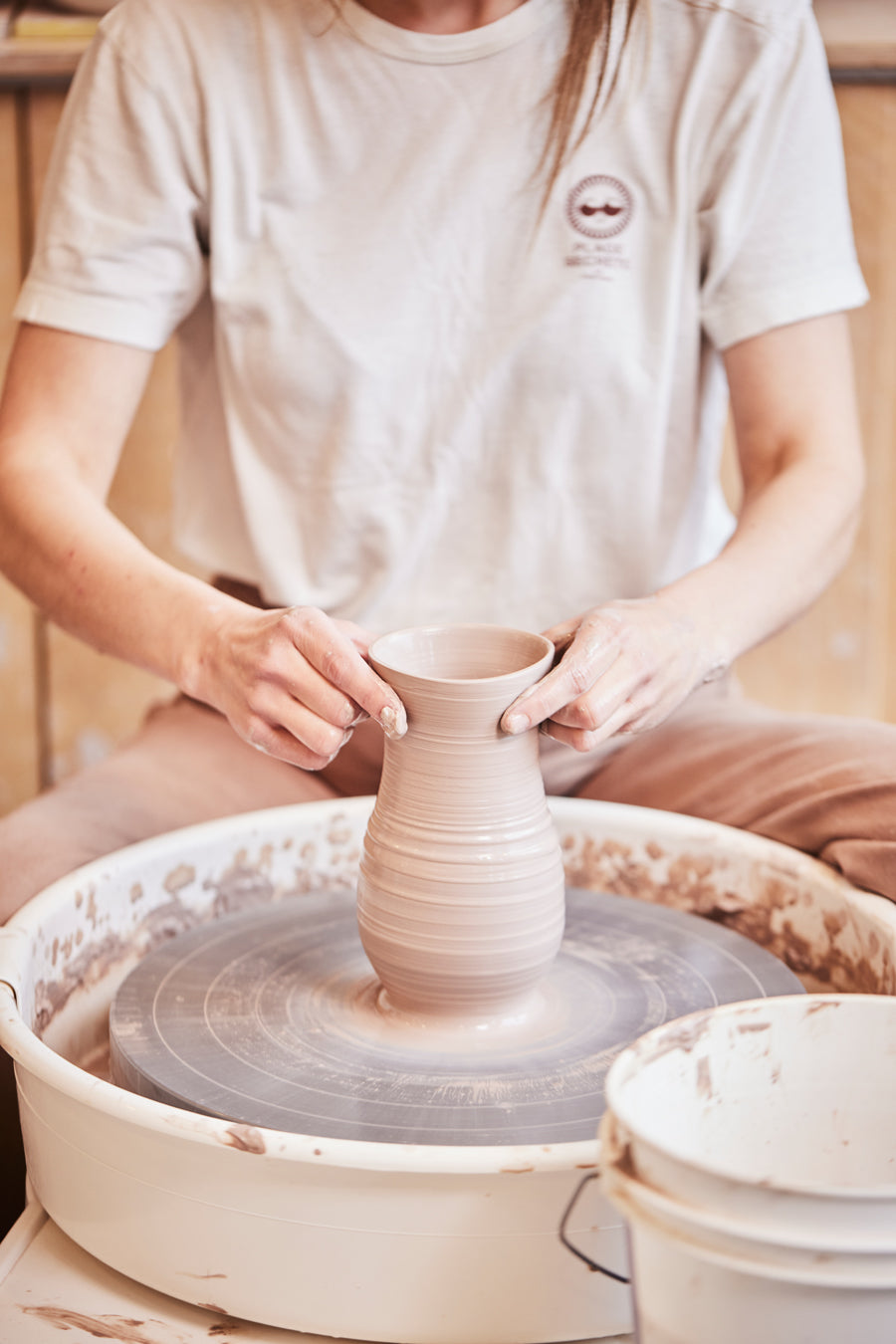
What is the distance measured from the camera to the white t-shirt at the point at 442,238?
1.30 metres

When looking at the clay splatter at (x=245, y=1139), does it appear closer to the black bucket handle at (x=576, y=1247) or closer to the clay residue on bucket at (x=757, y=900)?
the black bucket handle at (x=576, y=1247)

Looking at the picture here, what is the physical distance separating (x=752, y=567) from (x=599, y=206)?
41 centimetres

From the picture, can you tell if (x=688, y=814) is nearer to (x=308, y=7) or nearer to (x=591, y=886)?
(x=591, y=886)

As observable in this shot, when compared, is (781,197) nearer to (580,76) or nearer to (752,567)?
(580,76)

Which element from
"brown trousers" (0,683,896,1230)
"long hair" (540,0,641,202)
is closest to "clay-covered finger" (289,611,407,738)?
"brown trousers" (0,683,896,1230)

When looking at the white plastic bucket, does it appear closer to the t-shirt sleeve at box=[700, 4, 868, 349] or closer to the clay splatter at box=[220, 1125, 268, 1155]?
the clay splatter at box=[220, 1125, 268, 1155]

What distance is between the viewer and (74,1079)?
30.9 inches

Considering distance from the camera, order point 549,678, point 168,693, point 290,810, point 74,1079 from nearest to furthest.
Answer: point 74,1079, point 549,678, point 290,810, point 168,693

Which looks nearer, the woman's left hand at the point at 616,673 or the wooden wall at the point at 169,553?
the woman's left hand at the point at 616,673

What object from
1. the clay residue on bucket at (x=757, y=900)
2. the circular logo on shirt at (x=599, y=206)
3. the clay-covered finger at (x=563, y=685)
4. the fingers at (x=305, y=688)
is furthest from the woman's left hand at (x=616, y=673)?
the circular logo on shirt at (x=599, y=206)

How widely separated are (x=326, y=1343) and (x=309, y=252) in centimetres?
100

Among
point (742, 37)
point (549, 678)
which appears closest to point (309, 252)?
point (742, 37)

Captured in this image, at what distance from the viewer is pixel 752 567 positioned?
1215mm

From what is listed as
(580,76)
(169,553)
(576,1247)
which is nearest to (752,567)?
(580,76)
